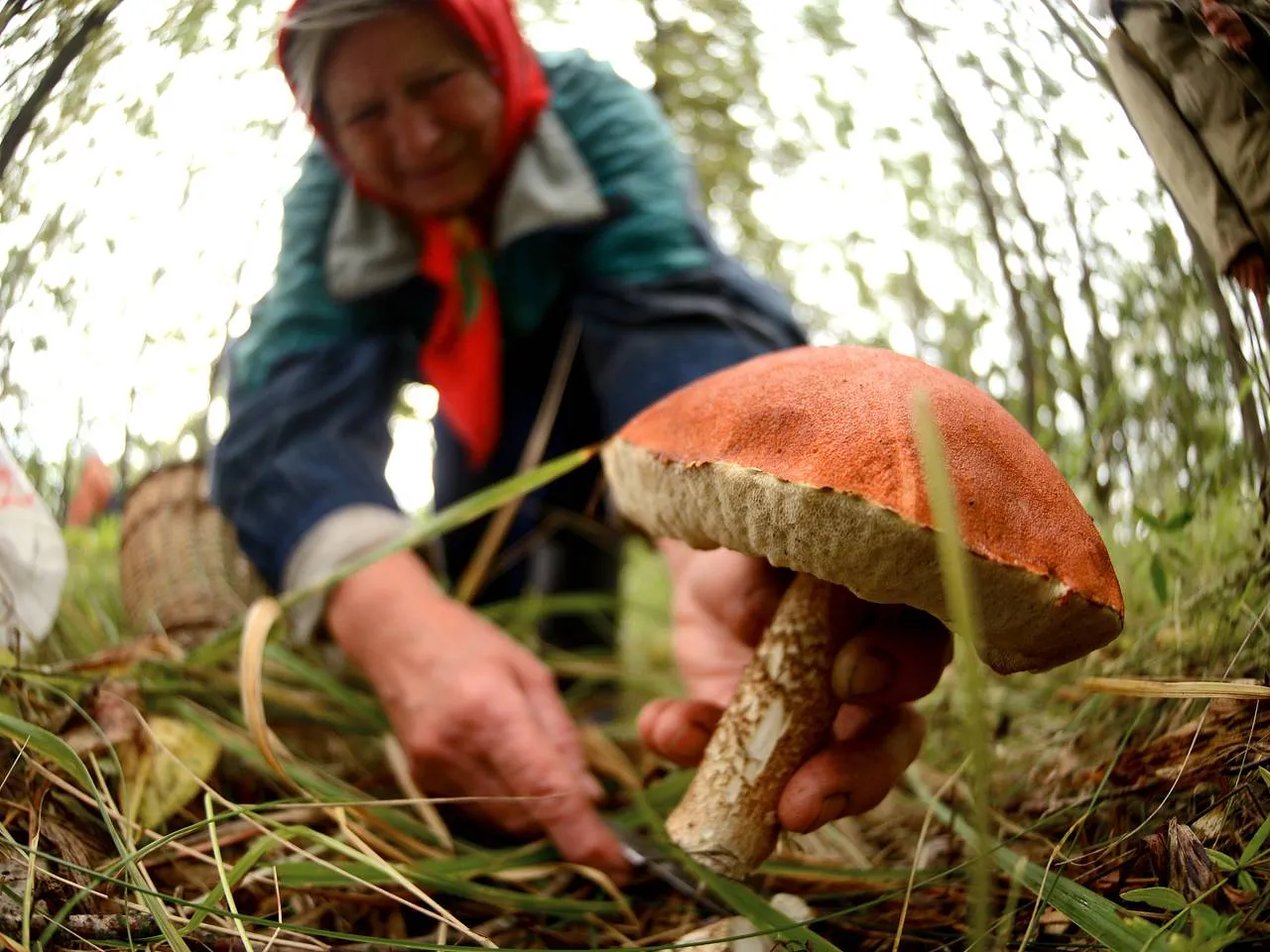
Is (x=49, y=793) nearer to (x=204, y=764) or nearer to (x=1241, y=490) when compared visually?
(x=204, y=764)

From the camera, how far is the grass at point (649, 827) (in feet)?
1.56

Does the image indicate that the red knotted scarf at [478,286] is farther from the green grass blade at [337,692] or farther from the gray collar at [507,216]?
the green grass blade at [337,692]

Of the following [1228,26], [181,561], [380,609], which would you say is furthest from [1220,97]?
[181,561]

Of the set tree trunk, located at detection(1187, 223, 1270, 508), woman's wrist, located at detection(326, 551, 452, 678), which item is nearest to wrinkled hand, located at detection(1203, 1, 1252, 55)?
tree trunk, located at detection(1187, 223, 1270, 508)

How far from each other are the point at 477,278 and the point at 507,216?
124 millimetres

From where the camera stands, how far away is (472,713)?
2.70 ft

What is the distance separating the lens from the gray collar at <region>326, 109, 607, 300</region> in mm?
1067

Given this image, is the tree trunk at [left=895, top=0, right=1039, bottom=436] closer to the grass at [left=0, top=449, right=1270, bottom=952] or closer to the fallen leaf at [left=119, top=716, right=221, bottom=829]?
the grass at [left=0, top=449, right=1270, bottom=952]

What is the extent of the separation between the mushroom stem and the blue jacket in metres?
0.53

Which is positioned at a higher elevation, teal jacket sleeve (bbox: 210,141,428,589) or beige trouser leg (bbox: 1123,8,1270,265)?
beige trouser leg (bbox: 1123,8,1270,265)

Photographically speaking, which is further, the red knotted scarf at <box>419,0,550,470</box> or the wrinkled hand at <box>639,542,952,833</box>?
the red knotted scarf at <box>419,0,550,470</box>

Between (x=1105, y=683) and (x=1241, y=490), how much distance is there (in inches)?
6.3

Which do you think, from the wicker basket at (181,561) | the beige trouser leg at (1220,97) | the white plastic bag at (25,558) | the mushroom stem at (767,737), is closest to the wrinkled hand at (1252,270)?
the beige trouser leg at (1220,97)

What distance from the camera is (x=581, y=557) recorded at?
68.5 inches
